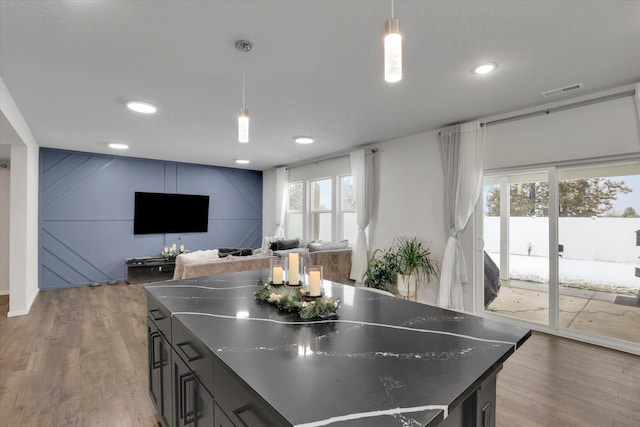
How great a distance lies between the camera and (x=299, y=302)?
4.96 ft

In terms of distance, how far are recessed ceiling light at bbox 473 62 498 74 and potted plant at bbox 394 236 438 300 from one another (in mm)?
2363

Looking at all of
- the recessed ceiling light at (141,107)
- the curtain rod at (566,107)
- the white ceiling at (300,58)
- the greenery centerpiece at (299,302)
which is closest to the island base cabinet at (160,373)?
the greenery centerpiece at (299,302)

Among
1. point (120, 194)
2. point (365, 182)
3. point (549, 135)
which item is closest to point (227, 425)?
point (549, 135)

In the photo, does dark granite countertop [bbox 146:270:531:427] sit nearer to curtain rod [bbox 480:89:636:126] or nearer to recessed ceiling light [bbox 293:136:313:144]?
curtain rod [bbox 480:89:636:126]

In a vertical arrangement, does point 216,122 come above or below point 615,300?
above

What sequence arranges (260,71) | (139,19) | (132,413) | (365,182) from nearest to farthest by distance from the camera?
(139,19), (132,413), (260,71), (365,182)

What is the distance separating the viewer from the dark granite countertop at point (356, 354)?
789mm

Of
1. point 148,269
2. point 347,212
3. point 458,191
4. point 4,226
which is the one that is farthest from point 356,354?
point 4,226

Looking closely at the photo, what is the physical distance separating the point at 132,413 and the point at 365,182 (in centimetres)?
419

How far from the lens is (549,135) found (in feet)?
11.2

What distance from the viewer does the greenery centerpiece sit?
1.45 meters

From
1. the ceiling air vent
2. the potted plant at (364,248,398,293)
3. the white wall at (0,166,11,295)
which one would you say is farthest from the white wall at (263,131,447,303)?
the white wall at (0,166,11,295)

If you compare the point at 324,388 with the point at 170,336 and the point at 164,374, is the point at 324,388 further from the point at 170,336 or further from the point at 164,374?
the point at 164,374

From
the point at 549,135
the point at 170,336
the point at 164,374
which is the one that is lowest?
the point at 164,374
